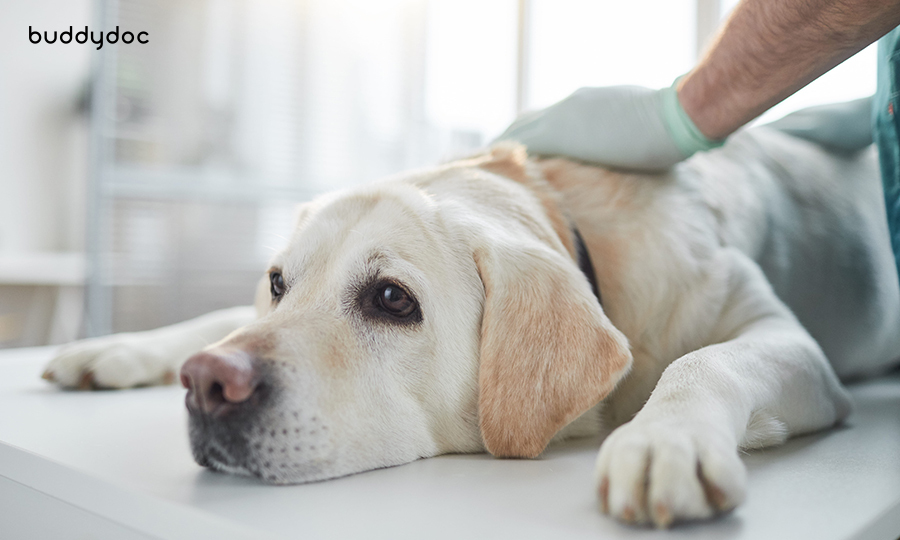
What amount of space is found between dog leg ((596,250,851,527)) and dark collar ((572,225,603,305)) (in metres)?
0.30

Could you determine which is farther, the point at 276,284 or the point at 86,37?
the point at 86,37

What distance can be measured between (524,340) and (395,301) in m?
0.24

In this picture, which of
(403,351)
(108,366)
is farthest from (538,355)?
(108,366)

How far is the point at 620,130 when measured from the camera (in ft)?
5.24

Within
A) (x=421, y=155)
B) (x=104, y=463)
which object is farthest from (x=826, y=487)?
(x=421, y=155)

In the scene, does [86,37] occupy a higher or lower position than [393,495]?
higher

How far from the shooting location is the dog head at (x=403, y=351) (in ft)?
3.02

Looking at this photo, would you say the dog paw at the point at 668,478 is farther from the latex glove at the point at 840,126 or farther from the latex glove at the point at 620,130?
the latex glove at the point at 840,126

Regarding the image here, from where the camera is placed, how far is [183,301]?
4570mm

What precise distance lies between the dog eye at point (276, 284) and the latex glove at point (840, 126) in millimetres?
1835

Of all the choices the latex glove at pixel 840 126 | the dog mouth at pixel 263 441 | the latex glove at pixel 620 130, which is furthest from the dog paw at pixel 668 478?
the latex glove at pixel 840 126

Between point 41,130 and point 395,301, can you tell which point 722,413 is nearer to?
point 395,301

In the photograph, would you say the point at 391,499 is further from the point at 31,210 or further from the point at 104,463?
the point at 31,210

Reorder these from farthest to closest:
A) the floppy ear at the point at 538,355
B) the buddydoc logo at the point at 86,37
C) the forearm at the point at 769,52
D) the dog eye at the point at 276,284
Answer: the buddydoc logo at the point at 86,37, the dog eye at the point at 276,284, the forearm at the point at 769,52, the floppy ear at the point at 538,355
